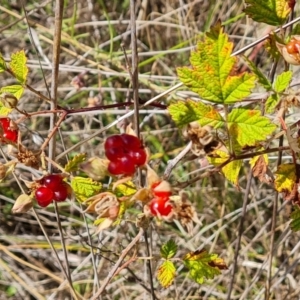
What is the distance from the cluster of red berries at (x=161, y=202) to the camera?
786mm

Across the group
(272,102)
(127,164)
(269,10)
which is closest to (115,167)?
(127,164)

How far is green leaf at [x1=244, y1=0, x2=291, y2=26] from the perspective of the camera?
3.39 feet

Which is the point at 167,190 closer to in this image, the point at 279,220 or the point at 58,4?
the point at 58,4

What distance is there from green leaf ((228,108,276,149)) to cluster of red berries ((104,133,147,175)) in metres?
0.20

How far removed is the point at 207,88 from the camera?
0.91 m

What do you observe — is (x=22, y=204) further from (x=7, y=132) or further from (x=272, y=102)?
(x=272, y=102)

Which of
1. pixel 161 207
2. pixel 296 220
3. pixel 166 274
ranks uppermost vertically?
pixel 161 207

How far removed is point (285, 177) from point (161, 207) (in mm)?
394

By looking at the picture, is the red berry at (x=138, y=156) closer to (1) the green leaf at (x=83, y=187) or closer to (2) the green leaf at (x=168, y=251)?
(1) the green leaf at (x=83, y=187)

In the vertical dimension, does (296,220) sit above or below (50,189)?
below

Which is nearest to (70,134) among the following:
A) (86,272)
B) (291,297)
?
(86,272)

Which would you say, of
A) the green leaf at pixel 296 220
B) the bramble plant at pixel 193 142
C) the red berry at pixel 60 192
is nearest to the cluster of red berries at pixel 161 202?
the bramble plant at pixel 193 142

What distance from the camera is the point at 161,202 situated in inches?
31.1

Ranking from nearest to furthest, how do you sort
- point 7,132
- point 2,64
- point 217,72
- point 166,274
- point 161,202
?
point 161,202 → point 217,72 → point 7,132 → point 2,64 → point 166,274
